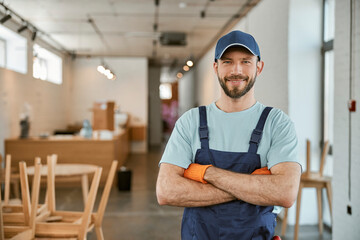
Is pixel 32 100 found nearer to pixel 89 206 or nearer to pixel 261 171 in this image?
pixel 89 206

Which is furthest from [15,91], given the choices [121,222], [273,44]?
[273,44]

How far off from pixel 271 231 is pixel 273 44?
12.6 feet

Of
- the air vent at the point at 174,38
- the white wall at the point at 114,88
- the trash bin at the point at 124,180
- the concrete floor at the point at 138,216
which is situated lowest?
the concrete floor at the point at 138,216

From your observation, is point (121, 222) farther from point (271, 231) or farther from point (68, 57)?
point (68, 57)

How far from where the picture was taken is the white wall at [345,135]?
3.07 m

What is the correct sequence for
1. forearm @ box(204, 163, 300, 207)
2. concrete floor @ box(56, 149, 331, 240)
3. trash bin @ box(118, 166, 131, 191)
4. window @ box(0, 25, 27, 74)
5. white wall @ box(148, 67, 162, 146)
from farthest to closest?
white wall @ box(148, 67, 162, 146) < window @ box(0, 25, 27, 74) < trash bin @ box(118, 166, 131, 191) < concrete floor @ box(56, 149, 331, 240) < forearm @ box(204, 163, 300, 207)

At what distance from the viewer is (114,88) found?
38.4 feet

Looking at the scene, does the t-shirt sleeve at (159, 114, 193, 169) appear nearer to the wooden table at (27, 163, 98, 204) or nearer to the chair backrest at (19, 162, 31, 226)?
the chair backrest at (19, 162, 31, 226)

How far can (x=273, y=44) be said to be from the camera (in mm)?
4898

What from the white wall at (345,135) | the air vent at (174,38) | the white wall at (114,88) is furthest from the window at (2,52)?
the white wall at (345,135)

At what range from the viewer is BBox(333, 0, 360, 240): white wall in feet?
10.1

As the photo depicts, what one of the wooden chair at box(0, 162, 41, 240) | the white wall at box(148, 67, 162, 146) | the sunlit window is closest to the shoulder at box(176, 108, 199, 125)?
the wooden chair at box(0, 162, 41, 240)

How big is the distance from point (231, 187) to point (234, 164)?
100mm

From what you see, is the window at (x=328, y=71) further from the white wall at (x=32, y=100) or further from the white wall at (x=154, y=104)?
the white wall at (x=154, y=104)
